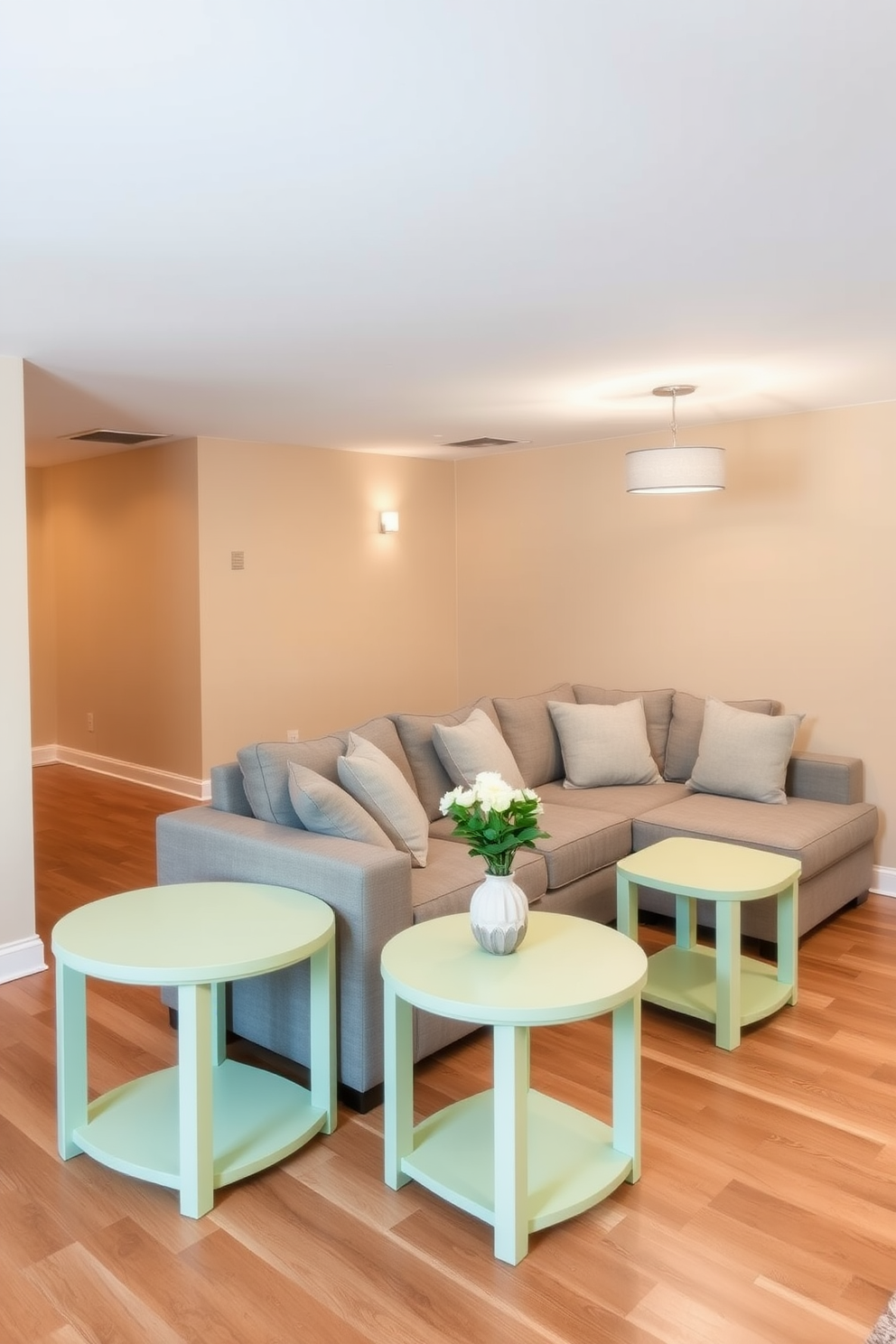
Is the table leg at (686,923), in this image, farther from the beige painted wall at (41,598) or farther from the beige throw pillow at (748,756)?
the beige painted wall at (41,598)

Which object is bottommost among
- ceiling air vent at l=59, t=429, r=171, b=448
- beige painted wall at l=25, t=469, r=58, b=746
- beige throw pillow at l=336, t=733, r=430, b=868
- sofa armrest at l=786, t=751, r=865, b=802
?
sofa armrest at l=786, t=751, r=865, b=802

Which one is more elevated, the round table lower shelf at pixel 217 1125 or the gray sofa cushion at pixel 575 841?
the gray sofa cushion at pixel 575 841

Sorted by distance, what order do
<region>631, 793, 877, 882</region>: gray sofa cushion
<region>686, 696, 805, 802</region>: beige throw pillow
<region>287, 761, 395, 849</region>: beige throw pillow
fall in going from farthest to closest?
1. <region>686, 696, 805, 802</region>: beige throw pillow
2. <region>631, 793, 877, 882</region>: gray sofa cushion
3. <region>287, 761, 395, 849</region>: beige throw pillow

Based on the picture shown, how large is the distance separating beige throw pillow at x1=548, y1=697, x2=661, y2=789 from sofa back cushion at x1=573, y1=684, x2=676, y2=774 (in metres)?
0.16

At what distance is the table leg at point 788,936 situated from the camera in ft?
11.2

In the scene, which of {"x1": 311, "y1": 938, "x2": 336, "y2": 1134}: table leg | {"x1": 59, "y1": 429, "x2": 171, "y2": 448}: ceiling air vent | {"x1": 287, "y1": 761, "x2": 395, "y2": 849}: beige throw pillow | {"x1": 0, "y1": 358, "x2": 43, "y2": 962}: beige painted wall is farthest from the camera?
{"x1": 59, "y1": 429, "x2": 171, "y2": 448}: ceiling air vent

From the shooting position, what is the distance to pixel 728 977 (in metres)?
3.12

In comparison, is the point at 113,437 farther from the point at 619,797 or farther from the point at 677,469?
the point at 619,797

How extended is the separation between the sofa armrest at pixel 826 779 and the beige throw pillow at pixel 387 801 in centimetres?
215

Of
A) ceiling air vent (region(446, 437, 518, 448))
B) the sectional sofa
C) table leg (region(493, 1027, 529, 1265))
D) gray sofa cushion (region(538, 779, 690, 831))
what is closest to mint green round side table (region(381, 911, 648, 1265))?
table leg (region(493, 1027, 529, 1265))

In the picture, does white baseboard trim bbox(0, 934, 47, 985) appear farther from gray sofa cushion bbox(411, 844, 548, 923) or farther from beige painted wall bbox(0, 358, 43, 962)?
gray sofa cushion bbox(411, 844, 548, 923)

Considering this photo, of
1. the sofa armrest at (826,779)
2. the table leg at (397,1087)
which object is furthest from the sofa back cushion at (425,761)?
the sofa armrest at (826,779)

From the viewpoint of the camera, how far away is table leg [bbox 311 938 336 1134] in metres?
2.62

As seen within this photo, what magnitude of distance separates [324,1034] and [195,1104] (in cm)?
47
